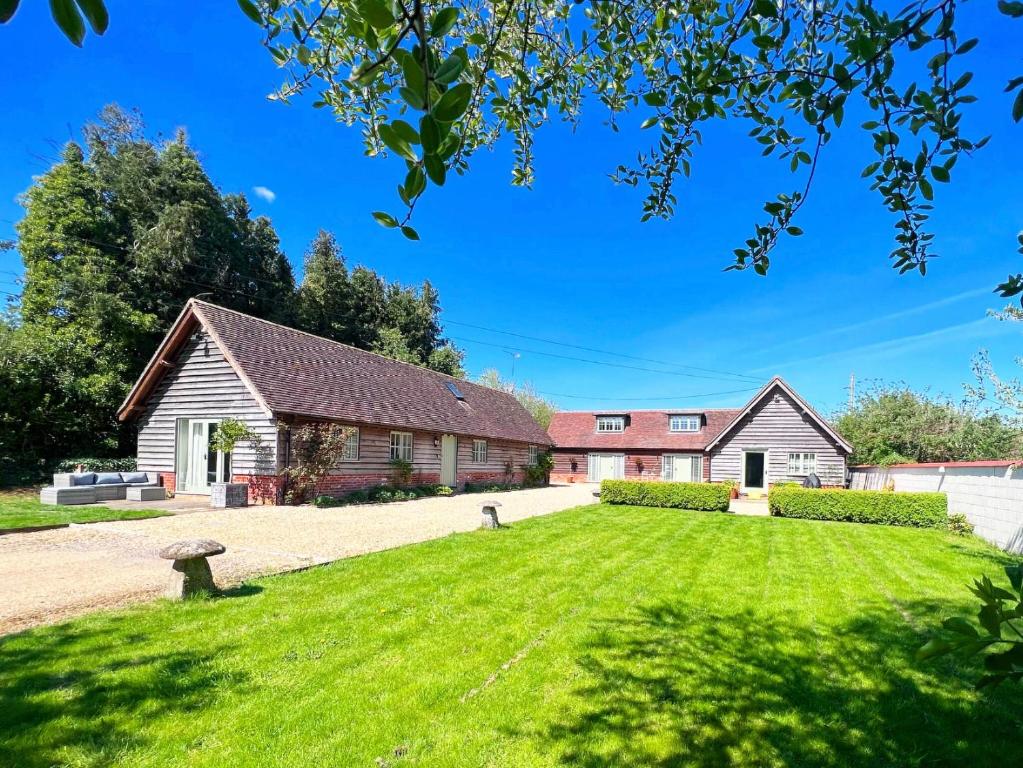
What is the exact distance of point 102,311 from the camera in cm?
2167

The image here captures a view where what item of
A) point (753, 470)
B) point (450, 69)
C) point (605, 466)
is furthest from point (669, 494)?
point (450, 69)

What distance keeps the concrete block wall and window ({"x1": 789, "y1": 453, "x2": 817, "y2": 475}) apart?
6.16 meters

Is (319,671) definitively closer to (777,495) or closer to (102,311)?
(777,495)

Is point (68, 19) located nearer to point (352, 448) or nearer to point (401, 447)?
point (352, 448)

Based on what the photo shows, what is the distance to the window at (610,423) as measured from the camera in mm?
35219

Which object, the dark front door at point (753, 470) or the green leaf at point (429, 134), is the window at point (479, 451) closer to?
the dark front door at point (753, 470)

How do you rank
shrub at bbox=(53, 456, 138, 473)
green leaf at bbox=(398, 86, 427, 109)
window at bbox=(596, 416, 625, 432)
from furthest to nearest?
window at bbox=(596, 416, 625, 432) < shrub at bbox=(53, 456, 138, 473) < green leaf at bbox=(398, 86, 427, 109)

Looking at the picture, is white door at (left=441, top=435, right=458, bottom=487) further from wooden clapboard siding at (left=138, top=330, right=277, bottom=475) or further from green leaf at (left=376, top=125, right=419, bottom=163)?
green leaf at (left=376, top=125, right=419, bottom=163)

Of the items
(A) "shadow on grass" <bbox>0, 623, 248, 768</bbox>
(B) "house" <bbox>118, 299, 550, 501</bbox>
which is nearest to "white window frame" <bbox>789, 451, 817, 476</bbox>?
(B) "house" <bbox>118, 299, 550, 501</bbox>

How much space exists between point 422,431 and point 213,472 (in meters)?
7.46

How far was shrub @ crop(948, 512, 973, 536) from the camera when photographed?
1319 centimetres

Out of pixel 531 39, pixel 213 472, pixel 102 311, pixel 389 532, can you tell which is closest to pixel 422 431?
pixel 213 472

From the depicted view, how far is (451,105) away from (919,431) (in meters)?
33.8

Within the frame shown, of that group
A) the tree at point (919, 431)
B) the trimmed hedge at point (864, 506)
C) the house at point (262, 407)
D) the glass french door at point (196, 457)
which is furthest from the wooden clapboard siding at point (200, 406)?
the tree at point (919, 431)
